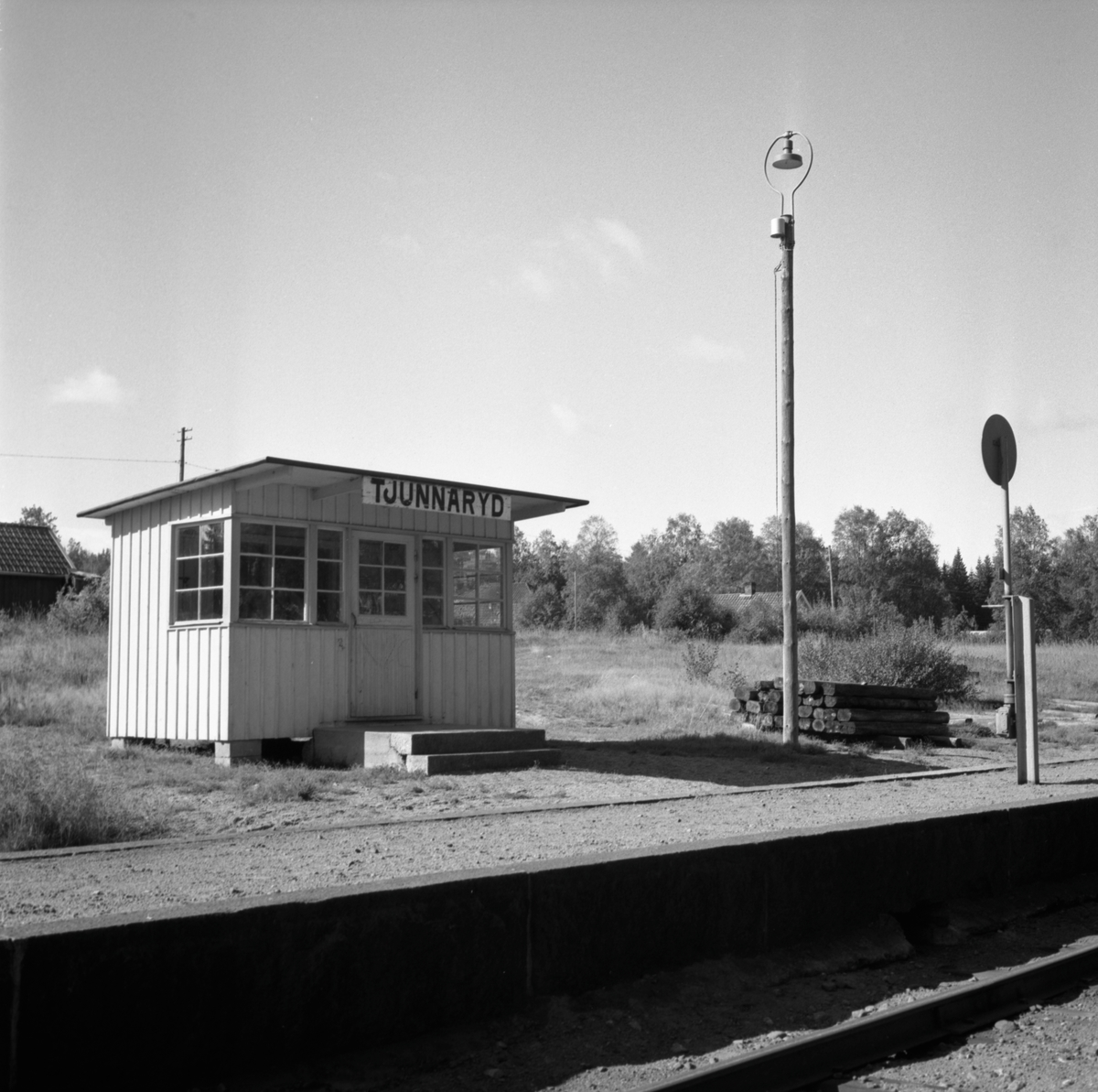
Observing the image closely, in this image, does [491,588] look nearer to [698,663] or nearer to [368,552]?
[368,552]

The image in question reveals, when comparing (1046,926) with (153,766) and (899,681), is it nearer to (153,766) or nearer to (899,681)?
(153,766)

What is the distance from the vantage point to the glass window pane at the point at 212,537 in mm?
14297

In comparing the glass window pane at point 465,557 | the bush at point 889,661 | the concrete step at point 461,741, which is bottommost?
the concrete step at point 461,741

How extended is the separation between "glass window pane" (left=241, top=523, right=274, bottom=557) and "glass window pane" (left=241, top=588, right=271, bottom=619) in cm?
46

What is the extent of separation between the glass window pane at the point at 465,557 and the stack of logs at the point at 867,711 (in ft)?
16.3

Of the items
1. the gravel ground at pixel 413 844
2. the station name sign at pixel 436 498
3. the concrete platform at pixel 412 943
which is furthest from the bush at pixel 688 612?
the concrete platform at pixel 412 943

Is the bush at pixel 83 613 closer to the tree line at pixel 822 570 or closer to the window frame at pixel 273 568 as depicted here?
the window frame at pixel 273 568

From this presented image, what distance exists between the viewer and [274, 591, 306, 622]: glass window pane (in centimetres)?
1448

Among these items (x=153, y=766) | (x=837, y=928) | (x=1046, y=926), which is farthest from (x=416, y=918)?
(x=153, y=766)

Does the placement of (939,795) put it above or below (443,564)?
below

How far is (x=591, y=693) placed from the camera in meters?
26.4

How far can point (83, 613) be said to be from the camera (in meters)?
38.5

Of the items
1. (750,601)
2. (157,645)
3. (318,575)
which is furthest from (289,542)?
(750,601)

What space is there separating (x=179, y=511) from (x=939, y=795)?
9.39 metres
